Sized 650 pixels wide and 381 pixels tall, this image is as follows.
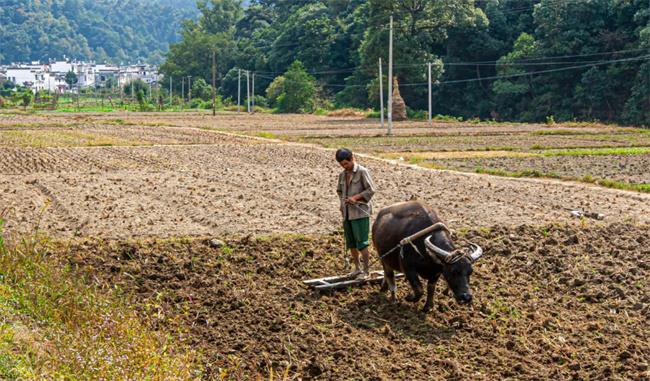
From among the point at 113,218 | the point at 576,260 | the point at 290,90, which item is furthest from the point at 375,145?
the point at 290,90

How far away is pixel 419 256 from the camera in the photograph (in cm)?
904

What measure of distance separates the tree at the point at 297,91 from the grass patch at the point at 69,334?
72146 millimetres

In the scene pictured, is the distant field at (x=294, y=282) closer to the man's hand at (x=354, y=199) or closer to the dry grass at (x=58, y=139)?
the man's hand at (x=354, y=199)

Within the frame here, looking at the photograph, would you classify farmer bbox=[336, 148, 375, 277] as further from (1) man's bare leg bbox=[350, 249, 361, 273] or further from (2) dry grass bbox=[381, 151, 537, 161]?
(2) dry grass bbox=[381, 151, 537, 161]

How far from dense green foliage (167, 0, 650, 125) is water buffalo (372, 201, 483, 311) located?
159ft

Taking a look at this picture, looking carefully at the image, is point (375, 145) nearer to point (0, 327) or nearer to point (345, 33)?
point (0, 327)

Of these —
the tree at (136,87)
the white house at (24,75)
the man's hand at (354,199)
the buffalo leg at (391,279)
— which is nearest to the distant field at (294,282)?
the buffalo leg at (391,279)

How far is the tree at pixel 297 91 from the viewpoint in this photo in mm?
81312

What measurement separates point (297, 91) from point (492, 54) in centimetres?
Result: 1830

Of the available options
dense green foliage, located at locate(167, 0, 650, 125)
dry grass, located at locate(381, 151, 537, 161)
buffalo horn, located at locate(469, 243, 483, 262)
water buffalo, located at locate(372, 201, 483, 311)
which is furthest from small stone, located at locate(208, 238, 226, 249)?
dense green foliage, located at locate(167, 0, 650, 125)

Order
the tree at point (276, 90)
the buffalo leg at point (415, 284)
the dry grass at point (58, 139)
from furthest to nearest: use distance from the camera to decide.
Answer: the tree at point (276, 90) < the dry grass at point (58, 139) < the buffalo leg at point (415, 284)

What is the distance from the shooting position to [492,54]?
7288 cm

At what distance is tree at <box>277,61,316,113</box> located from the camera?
8131 cm

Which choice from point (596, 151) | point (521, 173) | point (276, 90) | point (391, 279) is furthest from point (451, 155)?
point (276, 90)
